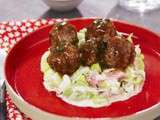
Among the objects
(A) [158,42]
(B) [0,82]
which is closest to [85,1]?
(A) [158,42]

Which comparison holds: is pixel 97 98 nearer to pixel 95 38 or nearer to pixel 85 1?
pixel 95 38

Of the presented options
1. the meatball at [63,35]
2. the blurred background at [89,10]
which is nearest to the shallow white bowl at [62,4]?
the blurred background at [89,10]

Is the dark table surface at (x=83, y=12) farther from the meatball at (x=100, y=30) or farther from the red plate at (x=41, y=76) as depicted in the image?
the meatball at (x=100, y=30)

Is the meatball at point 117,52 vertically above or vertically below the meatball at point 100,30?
below

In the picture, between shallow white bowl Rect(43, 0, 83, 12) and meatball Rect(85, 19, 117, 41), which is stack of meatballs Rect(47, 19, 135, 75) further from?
shallow white bowl Rect(43, 0, 83, 12)

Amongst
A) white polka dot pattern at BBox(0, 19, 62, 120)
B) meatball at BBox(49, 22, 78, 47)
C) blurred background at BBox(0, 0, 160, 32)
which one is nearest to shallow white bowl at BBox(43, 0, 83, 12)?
blurred background at BBox(0, 0, 160, 32)

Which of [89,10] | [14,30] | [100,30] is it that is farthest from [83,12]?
[100,30]

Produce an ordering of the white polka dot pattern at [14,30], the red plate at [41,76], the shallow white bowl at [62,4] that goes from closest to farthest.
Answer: the red plate at [41,76]
the white polka dot pattern at [14,30]
the shallow white bowl at [62,4]
